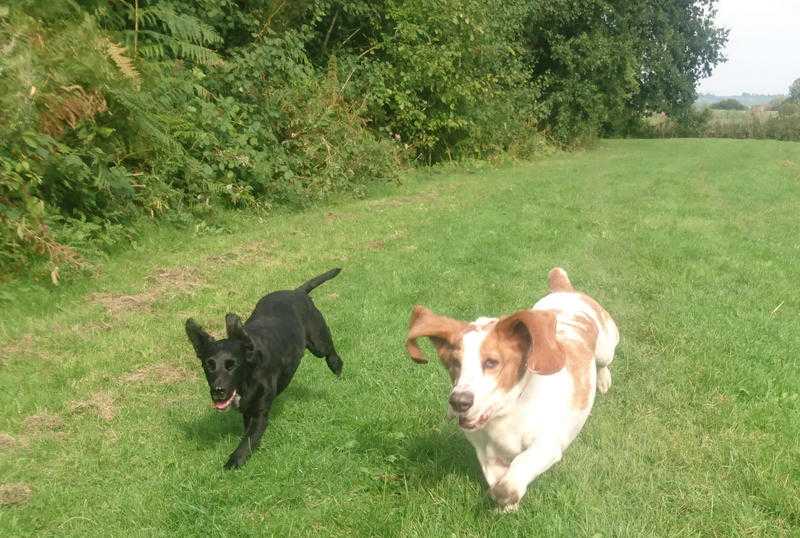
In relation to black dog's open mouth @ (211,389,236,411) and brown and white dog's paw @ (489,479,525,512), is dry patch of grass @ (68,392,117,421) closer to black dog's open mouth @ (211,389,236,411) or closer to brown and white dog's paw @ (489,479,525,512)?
black dog's open mouth @ (211,389,236,411)

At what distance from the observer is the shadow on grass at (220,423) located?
4.46m

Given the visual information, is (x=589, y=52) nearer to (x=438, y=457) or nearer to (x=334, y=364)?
(x=334, y=364)

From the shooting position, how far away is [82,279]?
7.69 meters

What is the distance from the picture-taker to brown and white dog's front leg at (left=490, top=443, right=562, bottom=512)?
2826mm

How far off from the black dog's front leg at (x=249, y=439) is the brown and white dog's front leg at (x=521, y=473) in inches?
72.3

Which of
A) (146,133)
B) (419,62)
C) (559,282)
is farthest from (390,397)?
(419,62)

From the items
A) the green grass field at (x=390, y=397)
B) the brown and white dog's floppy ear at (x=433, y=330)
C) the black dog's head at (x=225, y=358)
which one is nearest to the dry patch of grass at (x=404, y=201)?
the green grass field at (x=390, y=397)

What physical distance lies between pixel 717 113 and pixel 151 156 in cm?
4384

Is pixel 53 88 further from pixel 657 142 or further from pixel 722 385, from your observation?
pixel 657 142

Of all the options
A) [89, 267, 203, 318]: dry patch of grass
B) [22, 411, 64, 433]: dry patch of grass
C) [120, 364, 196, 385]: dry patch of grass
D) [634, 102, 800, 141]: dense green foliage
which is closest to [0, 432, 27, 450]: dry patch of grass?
[22, 411, 64, 433]: dry patch of grass

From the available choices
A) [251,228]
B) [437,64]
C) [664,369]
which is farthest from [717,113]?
[664,369]

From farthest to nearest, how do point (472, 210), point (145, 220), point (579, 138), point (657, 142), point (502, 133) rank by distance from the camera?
1. point (657, 142)
2. point (579, 138)
3. point (502, 133)
4. point (472, 210)
5. point (145, 220)

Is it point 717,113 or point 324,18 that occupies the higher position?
point 324,18

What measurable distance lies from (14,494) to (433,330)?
2869 mm
